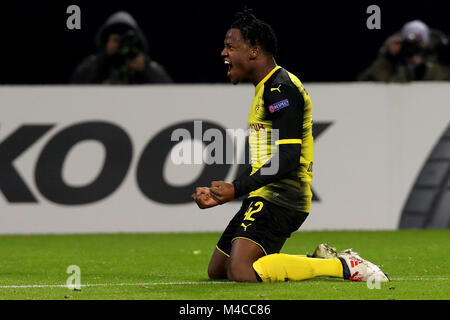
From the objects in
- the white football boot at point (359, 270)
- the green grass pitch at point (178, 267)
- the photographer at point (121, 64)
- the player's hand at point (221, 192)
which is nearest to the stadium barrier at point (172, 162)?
the green grass pitch at point (178, 267)

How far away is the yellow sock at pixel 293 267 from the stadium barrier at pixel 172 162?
4.74 meters

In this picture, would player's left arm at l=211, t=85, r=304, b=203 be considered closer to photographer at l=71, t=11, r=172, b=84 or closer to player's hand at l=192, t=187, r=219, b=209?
player's hand at l=192, t=187, r=219, b=209

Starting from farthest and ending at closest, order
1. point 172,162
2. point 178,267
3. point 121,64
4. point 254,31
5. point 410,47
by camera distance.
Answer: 1. point 410,47
2. point 121,64
3. point 172,162
4. point 178,267
5. point 254,31

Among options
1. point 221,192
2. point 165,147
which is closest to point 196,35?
point 165,147

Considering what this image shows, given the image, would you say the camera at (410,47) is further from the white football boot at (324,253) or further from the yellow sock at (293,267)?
the yellow sock at (293,267)

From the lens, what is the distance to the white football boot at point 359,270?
7.76 meters

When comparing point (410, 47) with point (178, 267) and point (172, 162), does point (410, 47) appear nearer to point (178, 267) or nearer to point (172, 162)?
point (172, 162)

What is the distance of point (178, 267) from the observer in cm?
944

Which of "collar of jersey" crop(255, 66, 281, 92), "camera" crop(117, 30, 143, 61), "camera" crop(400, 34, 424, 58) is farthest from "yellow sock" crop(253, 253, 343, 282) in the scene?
"camera" crop(400, 34, 424, 58)

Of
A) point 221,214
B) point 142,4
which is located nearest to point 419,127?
point 221,214

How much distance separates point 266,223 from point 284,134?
663mm

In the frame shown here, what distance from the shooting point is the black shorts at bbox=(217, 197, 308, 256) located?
7.91m

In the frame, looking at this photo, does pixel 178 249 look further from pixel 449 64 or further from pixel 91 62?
pixel 449 64

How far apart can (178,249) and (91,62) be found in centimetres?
338
